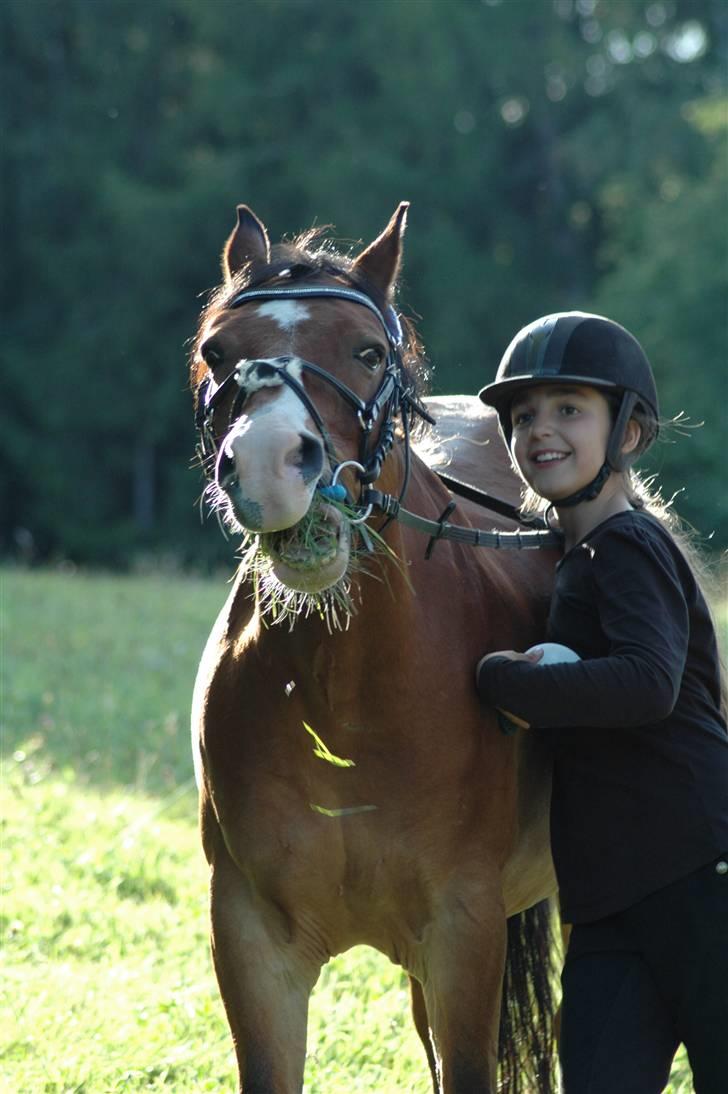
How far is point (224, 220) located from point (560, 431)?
30002 millimetres

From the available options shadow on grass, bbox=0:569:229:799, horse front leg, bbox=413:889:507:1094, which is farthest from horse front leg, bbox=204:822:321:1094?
shadow on grass, bbox=0:569:229:799

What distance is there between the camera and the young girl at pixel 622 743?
3025 mm

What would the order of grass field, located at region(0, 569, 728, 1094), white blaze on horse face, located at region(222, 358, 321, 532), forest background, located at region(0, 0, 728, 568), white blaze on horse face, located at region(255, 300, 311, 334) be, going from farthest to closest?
forest background, located at region(0, 0, 728, 568), grass field, located at region(0, 569, 728, 1094), white blaze on horse face, located at region(255, 300, 311, 334), white blaze on horse face, located at region(222, 358, 321, 532)

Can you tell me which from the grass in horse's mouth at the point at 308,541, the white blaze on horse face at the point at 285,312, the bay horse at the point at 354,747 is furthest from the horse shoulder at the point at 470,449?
the grass in horse's mouth at the point at 308,541

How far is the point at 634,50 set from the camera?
107 feet

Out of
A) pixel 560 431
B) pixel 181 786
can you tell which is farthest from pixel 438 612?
pixel 181 786

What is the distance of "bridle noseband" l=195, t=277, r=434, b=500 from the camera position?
2.78 metres

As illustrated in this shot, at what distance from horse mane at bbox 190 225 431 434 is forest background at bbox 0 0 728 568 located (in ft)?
88.9

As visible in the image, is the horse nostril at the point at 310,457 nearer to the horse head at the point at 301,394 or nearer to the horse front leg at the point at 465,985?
the horse head at the point at 301,394

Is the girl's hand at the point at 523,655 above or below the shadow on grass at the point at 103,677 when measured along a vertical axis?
above

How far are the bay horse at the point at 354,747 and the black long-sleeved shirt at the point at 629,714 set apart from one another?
0.59ft

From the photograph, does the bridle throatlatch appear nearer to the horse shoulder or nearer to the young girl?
the young girl

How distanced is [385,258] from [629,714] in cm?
114

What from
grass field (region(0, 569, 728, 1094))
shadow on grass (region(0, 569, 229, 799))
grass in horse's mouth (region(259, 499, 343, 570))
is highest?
grass in horse's mouth (region(259, 499, 343, 570))
